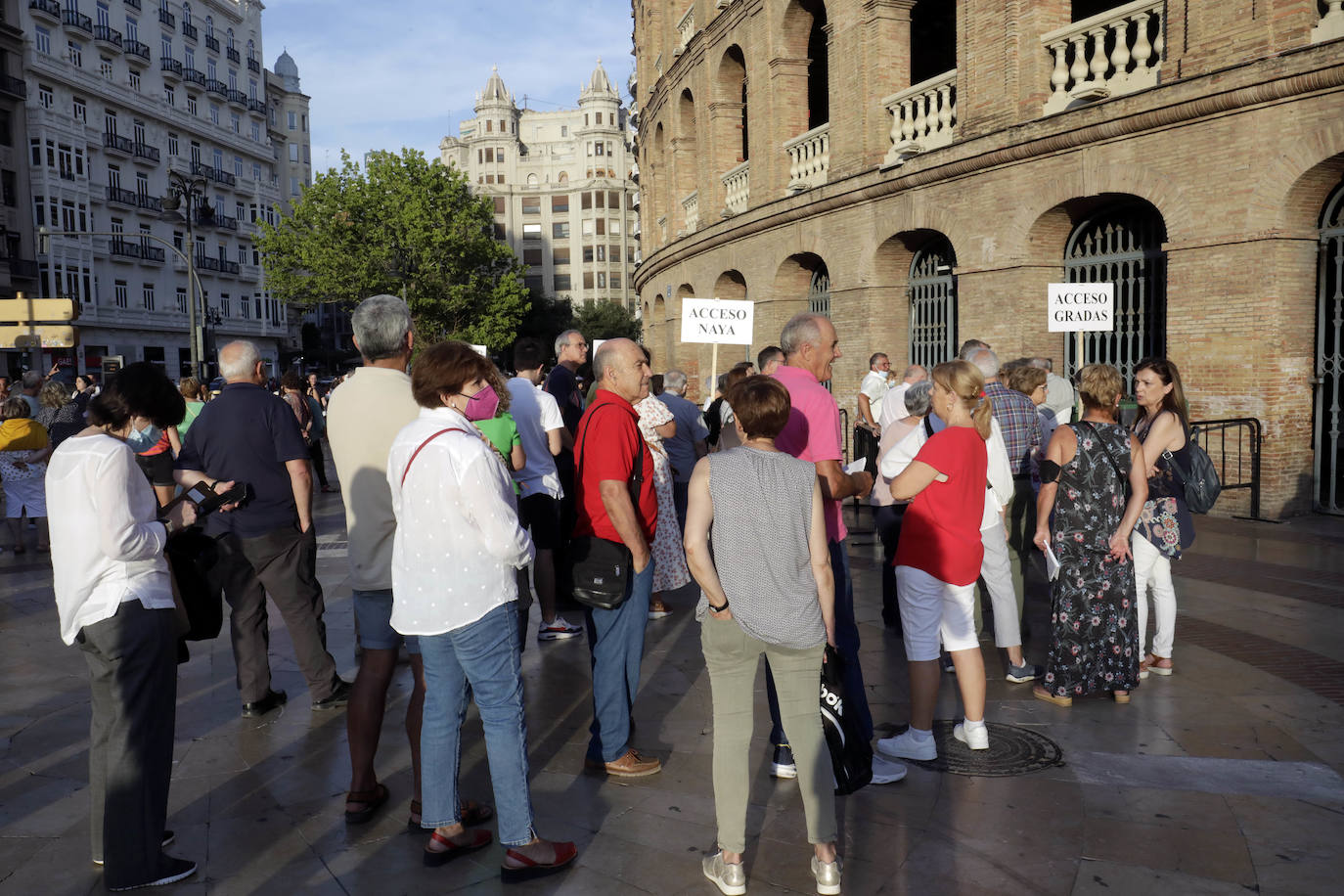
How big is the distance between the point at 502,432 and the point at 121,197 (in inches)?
2271

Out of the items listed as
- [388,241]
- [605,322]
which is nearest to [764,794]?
[388,241]

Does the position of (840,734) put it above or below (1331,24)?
below

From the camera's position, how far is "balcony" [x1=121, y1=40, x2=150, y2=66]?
55.0 metres

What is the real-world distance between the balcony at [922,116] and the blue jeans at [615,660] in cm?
1212

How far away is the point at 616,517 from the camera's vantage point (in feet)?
14.5

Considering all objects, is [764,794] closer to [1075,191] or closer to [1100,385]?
[1100,385]

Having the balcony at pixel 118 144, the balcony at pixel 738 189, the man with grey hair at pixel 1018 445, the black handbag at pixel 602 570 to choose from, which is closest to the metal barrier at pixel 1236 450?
the man with grey hair at pixel 1018 445

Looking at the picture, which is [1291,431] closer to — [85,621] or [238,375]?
[238,375]

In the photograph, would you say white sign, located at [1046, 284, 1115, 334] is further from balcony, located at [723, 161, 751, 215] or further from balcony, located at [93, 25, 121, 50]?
balcony, located at [93, 25, 121, 50]

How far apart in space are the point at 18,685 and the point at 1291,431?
12009 millimetres

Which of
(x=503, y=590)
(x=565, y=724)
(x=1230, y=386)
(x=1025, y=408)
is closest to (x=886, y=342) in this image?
(x=1230, y=386)

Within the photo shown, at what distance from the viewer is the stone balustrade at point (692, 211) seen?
24895mm

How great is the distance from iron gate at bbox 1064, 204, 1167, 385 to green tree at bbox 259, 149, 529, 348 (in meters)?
31.5

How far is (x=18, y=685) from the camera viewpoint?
6457mm
